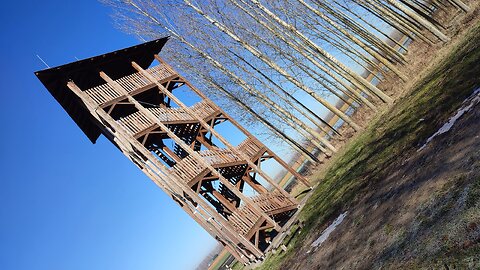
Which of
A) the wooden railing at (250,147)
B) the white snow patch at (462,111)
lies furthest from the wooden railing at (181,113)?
the white snow patch at (462,111)

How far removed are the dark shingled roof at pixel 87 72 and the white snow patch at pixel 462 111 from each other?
12.2m

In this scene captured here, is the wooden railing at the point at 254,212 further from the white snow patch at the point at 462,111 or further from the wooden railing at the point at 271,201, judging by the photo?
the white snow patch at the point at 462,111

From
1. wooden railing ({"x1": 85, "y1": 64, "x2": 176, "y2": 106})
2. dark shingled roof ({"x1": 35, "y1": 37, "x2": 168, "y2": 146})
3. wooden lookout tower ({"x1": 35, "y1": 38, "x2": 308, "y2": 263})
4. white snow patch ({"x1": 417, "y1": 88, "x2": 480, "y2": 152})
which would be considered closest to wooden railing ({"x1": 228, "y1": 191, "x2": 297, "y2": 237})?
wooden lookout tower ({"x1": 35, "y1": 38, "x2": 308, "y2": 263})

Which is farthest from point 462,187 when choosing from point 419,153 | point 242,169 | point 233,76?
point 233,76

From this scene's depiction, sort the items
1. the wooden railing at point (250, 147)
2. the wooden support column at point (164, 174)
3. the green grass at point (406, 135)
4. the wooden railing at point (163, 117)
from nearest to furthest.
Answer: the green grass at point (406, 135), the wooden support column at point (164, 174), the wooden railing at point (163, 117), the wooden railing at point (250, 147)

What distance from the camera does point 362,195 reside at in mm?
8242

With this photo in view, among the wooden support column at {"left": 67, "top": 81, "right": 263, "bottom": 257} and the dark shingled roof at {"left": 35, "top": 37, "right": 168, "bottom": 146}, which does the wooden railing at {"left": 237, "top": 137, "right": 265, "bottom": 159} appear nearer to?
the wooden support column at {"left": 67, "top": 81, "right": 263, "bottom": 257}

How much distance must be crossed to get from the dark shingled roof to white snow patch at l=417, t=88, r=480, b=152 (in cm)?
1215

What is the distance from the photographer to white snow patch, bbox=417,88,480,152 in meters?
6.76

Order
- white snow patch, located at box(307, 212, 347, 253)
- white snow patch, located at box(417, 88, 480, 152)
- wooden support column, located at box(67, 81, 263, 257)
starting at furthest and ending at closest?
1. wooden support column, located at box(67, 81, 263, 257)
2. white snow patch, located at box(307, 212, 347, 253)
3. white snow patch, located at box(417, 88, 480, 152)

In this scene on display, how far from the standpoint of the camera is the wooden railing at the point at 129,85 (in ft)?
→ 46.1

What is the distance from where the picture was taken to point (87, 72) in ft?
49.4

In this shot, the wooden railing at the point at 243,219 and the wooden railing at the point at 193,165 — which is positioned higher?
the wooden railing at the point at 193,165

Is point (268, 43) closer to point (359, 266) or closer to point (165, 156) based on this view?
point (165, 156)
